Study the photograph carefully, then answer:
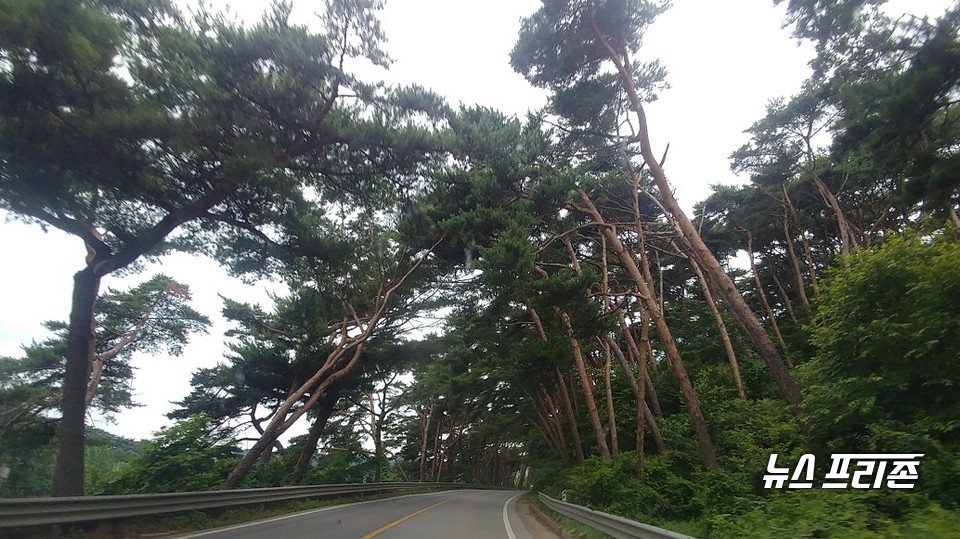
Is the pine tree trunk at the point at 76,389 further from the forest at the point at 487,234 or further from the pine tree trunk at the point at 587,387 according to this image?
the pine tree trunk at the point at 587,387

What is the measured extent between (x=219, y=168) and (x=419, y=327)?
43.2 feet

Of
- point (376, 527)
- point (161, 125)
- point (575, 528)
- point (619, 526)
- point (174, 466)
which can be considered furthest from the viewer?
point (174, 466)

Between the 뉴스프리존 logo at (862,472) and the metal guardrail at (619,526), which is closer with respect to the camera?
the metal guardrail at (619,526)

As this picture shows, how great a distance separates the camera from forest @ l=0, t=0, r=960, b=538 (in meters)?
7.53

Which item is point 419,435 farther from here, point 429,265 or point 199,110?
point 199,110

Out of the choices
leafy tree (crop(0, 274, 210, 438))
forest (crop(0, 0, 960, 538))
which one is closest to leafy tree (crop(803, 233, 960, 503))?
forest (crop(0, 0, 960, 538))

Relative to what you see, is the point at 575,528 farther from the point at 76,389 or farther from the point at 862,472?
the point at 76,389

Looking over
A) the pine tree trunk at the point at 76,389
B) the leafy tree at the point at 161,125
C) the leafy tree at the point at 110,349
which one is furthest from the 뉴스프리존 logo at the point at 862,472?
the leafy tree at the point at 110,349

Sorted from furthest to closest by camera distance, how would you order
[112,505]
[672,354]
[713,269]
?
[672,354] < [713,269] < [112,505]

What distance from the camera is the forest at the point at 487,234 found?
753 centimetres

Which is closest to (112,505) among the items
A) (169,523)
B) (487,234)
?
(169,523)

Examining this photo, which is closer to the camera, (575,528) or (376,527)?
(575,528)

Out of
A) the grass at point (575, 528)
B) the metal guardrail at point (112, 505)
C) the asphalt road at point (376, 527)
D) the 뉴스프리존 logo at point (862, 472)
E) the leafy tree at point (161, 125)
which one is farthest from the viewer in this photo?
the asphalt road at point (376, 527)

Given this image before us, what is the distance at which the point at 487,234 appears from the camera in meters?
14.5
